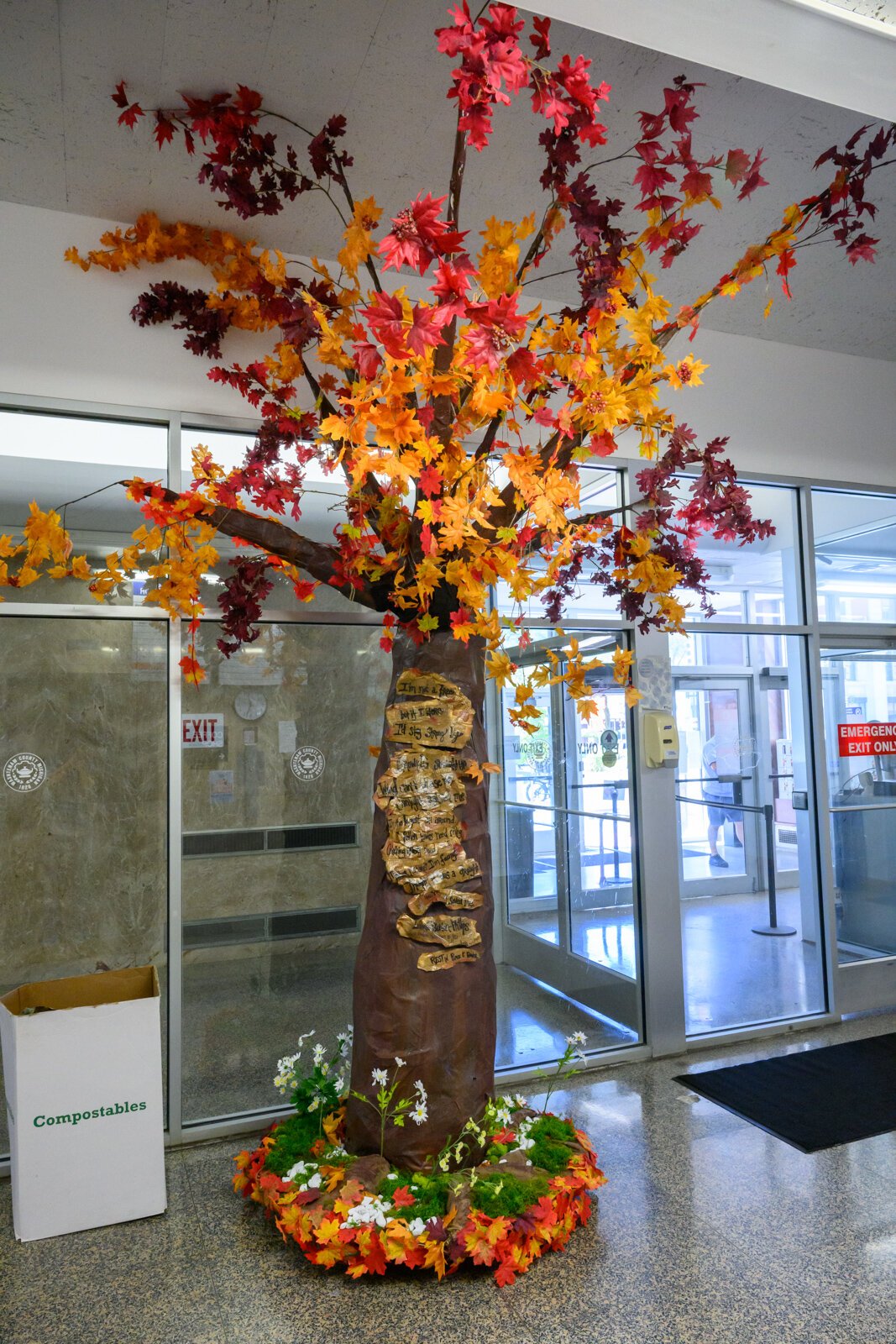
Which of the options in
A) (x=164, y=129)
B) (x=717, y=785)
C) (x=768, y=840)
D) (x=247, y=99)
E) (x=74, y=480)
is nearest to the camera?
(x=247, y=99)

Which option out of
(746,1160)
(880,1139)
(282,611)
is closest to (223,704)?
(282,611)

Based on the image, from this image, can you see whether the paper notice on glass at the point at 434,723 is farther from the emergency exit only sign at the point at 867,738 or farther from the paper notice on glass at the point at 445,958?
the emergency exit only sign at the point at 867,738

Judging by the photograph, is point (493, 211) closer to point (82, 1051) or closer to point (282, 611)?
point (282, 611)

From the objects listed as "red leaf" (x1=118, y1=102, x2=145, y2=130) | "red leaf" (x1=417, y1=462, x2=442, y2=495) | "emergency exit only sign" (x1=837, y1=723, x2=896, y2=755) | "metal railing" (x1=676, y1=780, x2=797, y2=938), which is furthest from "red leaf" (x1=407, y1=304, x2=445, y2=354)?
"emergency exit only sign" (x1=837, y1=723, x2=896, y2=755)

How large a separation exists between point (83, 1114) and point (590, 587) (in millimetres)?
2837

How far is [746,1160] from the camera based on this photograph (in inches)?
118

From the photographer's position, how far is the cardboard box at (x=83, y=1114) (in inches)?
102

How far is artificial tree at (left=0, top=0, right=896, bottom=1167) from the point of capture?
6.20 ft

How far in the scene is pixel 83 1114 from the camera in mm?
2613

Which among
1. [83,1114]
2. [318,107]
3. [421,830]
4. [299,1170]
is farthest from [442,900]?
[318,107]

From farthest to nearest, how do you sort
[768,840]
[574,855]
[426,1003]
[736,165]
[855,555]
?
[855,555], [768,840], [574,855], [426,1003], [736,165]

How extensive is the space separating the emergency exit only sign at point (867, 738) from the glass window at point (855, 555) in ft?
1.88

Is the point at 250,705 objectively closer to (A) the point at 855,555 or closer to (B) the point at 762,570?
(B) the point at 762,570

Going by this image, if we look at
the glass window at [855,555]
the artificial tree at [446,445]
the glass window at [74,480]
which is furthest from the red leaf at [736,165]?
the glass window at [855,555]
